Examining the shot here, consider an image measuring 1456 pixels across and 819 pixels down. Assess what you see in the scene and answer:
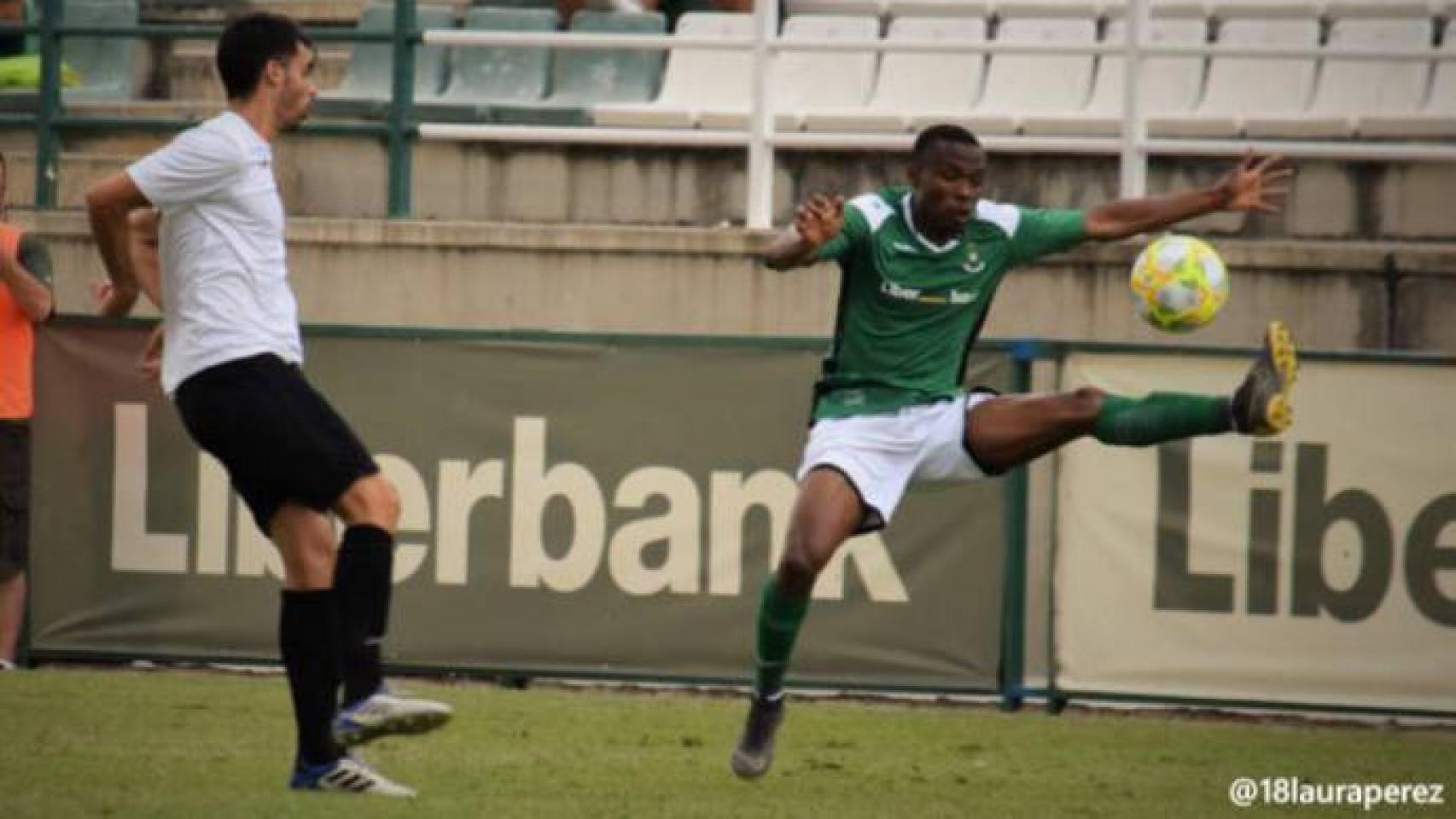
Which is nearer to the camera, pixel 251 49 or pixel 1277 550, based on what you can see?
pixel 251 49

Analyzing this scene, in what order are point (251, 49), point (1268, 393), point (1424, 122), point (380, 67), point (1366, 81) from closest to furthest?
point (251, 49) → point (1268, 393) → point (1424, 122) → point (1366, 81) → point (380, 67)

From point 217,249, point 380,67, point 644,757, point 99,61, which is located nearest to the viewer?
point 217,249

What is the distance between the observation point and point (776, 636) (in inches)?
441

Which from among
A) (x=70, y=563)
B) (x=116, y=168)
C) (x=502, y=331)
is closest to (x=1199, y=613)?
(x=502, y=331)

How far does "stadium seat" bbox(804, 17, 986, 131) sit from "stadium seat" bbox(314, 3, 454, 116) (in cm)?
240

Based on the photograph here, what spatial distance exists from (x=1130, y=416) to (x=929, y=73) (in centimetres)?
672

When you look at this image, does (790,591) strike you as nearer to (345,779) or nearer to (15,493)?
(345,779)

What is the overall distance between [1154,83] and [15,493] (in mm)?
6117

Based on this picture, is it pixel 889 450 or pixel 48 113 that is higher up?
pixel 48 113

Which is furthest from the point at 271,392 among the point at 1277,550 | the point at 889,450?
the point at 1277,550

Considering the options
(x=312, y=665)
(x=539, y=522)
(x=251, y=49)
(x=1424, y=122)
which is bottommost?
(x=312, y=665)

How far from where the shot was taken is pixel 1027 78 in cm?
1753

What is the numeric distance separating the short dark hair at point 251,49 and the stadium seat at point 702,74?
6968 millimetres

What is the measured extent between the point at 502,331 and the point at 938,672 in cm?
241
